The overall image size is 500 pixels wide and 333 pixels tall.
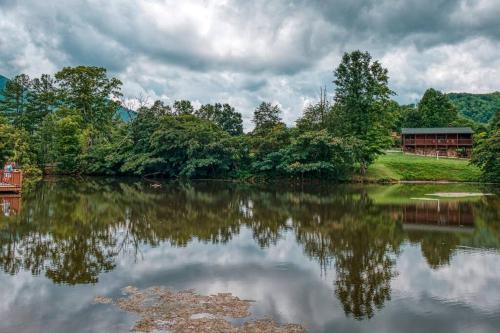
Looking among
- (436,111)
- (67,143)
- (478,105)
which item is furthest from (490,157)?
(478,105)

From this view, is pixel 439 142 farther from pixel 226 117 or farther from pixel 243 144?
pixel 226 117

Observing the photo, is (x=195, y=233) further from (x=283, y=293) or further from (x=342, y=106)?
(x=342, y=106)

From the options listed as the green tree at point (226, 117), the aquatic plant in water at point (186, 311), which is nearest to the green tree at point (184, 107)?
the green tree at point (226, 117)

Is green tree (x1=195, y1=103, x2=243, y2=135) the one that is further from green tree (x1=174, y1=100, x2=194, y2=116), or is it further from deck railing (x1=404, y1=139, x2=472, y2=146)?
deck railing (x1=404, y1=139, x2=472, y2=146)

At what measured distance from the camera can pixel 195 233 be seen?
50.5 feet

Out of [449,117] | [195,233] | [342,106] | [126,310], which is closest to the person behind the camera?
[126,310]

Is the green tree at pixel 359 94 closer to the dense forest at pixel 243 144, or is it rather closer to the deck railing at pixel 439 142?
the dense forest at pixel 243 144

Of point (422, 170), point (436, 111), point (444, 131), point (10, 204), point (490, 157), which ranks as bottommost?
point (10, 204)

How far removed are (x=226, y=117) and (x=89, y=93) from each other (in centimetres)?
3159

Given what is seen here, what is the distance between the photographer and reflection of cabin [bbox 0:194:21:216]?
63.0 ft

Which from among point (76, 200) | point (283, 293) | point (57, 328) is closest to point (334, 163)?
point (76, 200)

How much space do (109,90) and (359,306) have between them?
6487 cm

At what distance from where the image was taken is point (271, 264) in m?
11.2

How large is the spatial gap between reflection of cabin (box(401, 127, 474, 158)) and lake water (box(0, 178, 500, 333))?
40.2 meters
